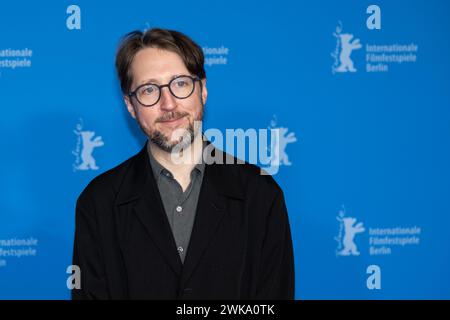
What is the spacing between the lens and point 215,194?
61.5 inches

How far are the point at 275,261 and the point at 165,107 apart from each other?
567 mm

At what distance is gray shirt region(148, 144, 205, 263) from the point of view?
1528 millimetres

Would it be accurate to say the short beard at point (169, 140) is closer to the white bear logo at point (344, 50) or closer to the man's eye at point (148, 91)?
the man's eye at point (148, 91)

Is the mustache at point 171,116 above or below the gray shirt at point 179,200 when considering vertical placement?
above

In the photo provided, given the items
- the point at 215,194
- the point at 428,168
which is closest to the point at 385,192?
the point at 428,168

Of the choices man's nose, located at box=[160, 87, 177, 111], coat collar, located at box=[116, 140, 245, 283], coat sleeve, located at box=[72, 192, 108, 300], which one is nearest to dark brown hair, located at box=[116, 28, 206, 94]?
man's nose, located at box=[160, 87, 177, 111]

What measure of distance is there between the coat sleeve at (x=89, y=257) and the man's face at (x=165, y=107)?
30 centimetres

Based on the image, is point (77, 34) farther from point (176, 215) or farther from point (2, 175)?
point (176, 215)

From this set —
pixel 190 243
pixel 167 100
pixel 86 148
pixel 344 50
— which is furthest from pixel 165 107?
pixel 344 50

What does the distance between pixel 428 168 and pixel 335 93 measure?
491 mm

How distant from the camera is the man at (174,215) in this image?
150cm

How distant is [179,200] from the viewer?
1560mm

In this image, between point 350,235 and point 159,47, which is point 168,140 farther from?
point 350,235

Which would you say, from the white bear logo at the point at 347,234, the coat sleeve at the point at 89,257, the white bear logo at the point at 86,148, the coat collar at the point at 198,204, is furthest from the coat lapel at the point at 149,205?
the white bear logo at the point at 347,234
